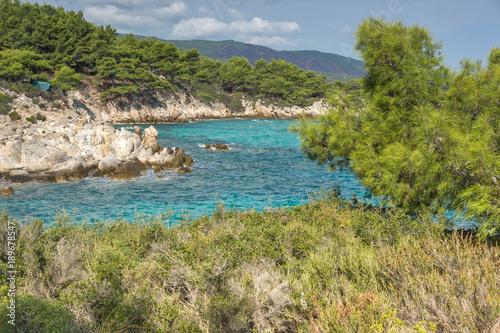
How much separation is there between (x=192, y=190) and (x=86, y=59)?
185 ft

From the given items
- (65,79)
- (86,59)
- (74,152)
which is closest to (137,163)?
(74,152)

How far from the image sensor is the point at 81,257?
716 centimetres

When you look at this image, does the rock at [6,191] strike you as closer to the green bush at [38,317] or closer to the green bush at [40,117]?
the green bush at [38,317]

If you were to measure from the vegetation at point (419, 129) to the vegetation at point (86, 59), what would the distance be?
52.4m

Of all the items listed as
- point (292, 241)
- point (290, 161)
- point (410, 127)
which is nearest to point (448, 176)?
point (410, 127)

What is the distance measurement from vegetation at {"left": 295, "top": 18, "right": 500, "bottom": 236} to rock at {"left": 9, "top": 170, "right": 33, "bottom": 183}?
21928mm

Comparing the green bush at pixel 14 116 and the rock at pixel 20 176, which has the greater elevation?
the green bush at pixel 14 116

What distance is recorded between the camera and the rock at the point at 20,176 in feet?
79.1

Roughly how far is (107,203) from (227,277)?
55.9ft

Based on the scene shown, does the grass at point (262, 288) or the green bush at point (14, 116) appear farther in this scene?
the green bush at point (14, 116)

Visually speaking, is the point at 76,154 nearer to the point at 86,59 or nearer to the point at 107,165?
the point at 107,165

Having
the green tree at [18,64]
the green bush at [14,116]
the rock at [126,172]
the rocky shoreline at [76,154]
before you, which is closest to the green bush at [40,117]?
the green bush at [14,116]

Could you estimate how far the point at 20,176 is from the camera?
80.0ft

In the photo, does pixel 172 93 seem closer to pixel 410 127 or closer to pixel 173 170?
pixel 173 170
